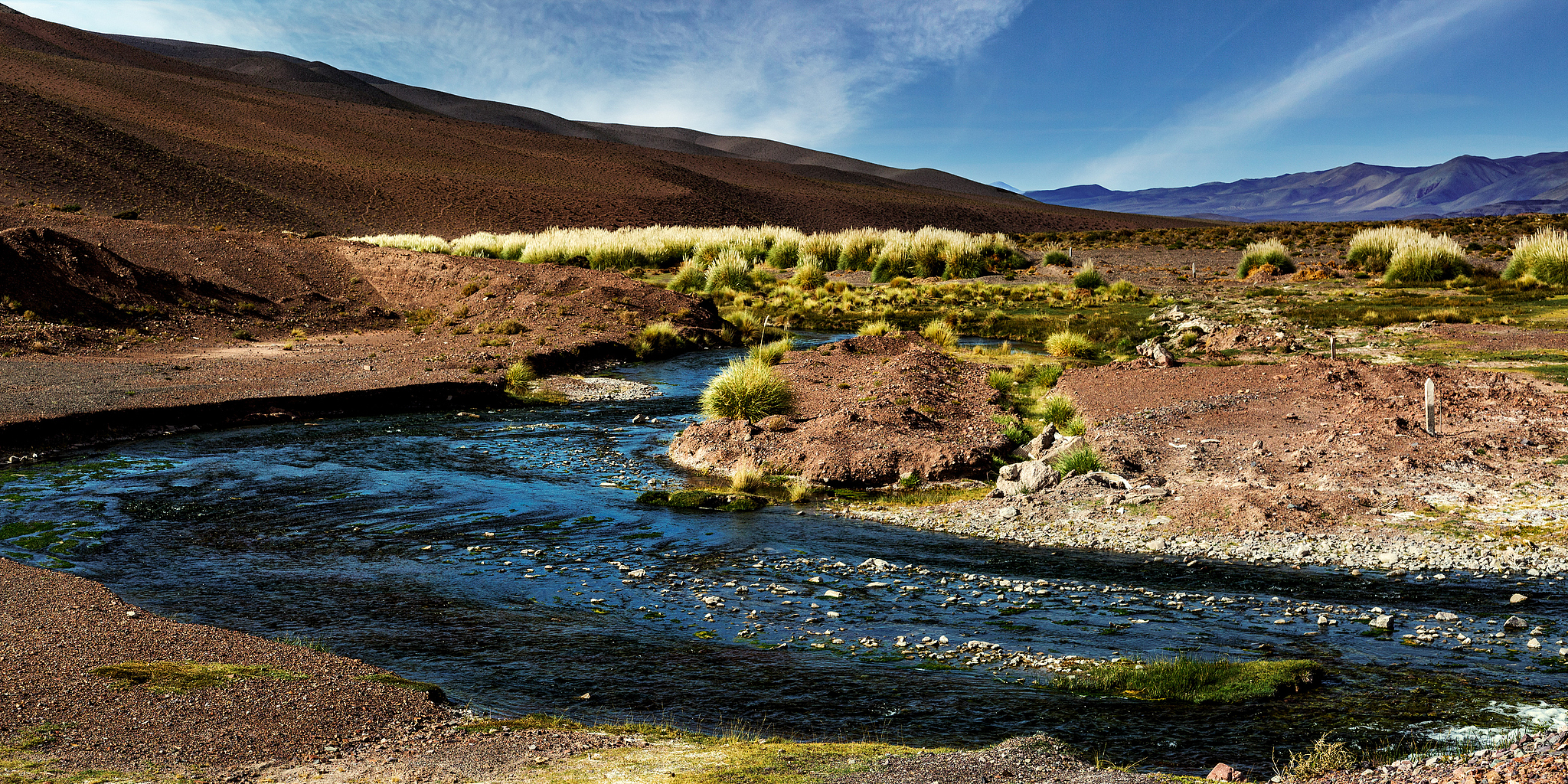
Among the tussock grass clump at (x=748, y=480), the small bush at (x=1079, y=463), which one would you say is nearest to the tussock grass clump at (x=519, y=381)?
the tussock grass clump at (x=748, y=480)

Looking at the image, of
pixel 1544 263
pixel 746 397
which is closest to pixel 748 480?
pixel 746 397

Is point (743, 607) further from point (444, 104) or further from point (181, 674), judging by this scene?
point (444, 104)

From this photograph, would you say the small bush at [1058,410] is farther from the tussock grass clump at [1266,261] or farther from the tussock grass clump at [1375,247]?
the tussock grass clump at [1375,247]

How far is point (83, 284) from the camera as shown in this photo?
88.8 feet

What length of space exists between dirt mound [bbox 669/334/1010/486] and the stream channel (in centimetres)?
118

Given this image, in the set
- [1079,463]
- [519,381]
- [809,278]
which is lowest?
[519,381]

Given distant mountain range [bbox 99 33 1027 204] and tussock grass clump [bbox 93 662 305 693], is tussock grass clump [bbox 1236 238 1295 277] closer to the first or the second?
tussock grass clump [bbox 93 662 305 693]

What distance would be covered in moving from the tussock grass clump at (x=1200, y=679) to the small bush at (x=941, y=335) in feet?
58.7

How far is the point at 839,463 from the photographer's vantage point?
43.4 ft

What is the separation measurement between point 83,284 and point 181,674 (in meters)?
25.4

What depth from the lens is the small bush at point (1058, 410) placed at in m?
15.5

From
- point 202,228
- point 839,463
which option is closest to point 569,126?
point 202,228

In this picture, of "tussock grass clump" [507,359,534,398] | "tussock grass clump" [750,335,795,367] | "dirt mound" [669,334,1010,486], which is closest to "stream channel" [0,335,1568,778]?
"dirt mound" [669,334,1010,486]

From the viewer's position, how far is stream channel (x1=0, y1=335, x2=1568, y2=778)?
250 inches
